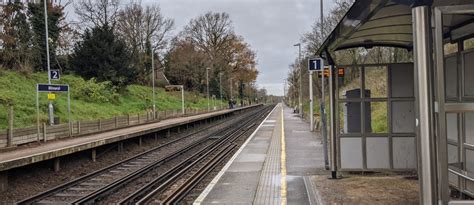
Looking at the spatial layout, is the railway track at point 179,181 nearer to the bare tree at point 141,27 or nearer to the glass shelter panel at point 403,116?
the glass shelter panel at point 403,116

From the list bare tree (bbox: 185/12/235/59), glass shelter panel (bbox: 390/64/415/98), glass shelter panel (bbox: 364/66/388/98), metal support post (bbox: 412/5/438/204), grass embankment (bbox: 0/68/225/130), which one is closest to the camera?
metal support post (bbox: 412/5/438/204)

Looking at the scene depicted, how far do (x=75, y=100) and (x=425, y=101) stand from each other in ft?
115

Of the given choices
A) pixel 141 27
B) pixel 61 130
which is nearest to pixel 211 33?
pixel 141 27

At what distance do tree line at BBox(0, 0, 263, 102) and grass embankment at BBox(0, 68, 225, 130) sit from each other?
211 centimetres

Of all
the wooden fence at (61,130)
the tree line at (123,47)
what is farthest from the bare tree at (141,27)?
the wooden fence at (61,130)

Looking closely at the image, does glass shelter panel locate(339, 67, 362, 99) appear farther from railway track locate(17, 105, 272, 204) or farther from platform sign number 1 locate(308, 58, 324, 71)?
railway track locate(17, 105, 272, 204)

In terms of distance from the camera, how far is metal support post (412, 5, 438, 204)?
482 centimetres

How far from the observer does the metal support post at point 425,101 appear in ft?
15.8

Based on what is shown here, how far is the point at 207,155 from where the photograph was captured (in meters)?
19.7

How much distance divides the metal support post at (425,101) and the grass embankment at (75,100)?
20.5m

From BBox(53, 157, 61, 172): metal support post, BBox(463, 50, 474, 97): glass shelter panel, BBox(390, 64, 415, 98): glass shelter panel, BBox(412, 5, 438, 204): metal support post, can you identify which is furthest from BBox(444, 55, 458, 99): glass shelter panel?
BBox(53, 157, 61, 172): metal support post

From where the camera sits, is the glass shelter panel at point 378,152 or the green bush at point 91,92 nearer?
the glass shelter panel at point 378,152

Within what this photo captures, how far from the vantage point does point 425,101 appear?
4.88 metres

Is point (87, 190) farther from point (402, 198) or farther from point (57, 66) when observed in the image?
point (57, 66)
